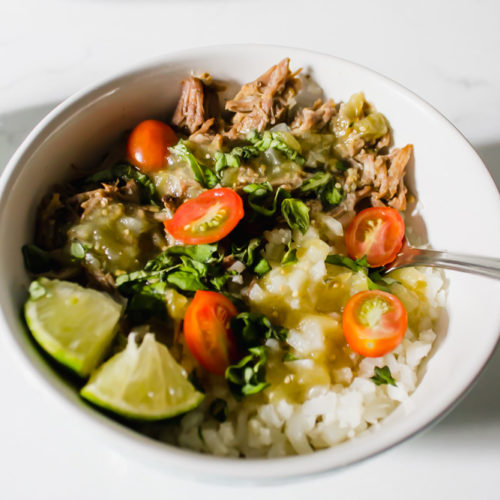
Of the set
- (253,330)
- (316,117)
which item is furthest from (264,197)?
(253,330)

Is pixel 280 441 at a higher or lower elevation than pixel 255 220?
lower

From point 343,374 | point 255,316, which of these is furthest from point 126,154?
point 343,374

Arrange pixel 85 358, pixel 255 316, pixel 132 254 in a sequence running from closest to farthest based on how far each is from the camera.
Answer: pixel 85 358
pixel 255 316
pixel 132 254

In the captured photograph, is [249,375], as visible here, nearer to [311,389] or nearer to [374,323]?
[311,389]

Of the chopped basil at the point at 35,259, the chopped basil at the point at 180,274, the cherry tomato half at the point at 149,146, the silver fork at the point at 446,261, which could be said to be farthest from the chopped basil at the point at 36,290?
the silver fork at the point at 446,261

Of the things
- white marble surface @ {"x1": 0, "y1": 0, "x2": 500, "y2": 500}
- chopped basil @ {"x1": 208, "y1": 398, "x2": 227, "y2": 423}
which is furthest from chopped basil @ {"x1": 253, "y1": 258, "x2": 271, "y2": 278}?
white marble surface @ {"x1": 0, "y1": 0, "x2": 500, "y2": 500}

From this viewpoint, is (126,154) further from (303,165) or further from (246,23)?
(246,23)
